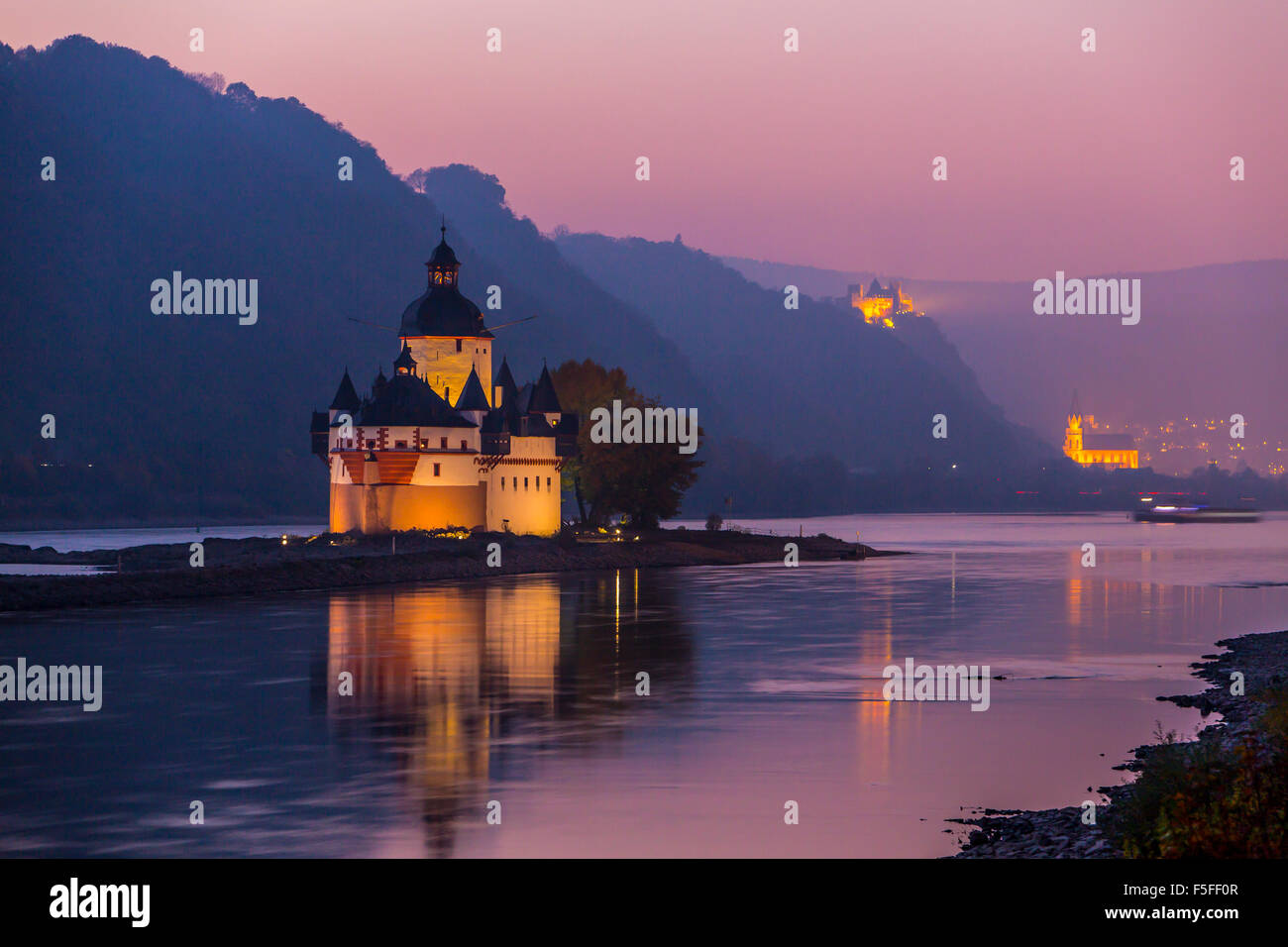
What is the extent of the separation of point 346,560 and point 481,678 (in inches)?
2002

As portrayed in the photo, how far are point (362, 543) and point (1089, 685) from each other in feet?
229

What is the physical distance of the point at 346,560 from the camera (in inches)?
3634

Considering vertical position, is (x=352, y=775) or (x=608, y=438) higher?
(x=608, y=438)

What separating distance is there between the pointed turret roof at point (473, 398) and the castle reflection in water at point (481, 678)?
39537mm

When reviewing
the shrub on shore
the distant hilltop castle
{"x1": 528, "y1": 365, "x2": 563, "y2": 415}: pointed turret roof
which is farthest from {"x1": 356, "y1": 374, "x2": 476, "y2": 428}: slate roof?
the shrub on shore

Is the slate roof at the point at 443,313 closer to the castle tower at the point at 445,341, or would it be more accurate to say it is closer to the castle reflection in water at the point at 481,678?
A: the castle tower at the point at 445,341

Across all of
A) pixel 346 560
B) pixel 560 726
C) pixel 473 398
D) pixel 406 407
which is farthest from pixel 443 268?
pixel 560 726

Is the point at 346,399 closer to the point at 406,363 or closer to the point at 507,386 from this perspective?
the point at 406,363

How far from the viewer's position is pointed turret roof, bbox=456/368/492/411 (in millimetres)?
117938

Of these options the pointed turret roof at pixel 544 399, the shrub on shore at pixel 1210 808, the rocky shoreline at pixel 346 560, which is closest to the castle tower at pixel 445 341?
the pointed turret roof at pixel 544 399

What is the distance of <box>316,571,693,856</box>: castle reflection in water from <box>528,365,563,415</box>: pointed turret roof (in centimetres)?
4201
